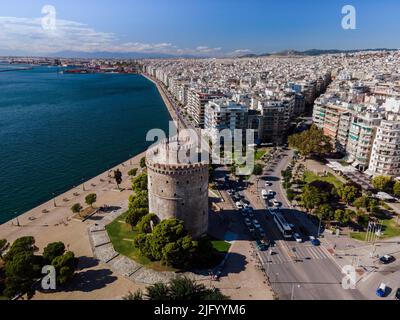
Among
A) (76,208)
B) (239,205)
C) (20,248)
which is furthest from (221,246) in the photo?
(20,248)

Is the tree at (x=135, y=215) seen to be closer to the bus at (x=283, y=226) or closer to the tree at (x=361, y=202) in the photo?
the bus at (x=283, y=226)

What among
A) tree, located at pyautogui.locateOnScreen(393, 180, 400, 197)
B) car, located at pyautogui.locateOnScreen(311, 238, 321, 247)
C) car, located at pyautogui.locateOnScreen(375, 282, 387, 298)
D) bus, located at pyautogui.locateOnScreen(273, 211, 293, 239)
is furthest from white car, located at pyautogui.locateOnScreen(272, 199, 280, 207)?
car, located at pyautogui.locateOnScreen(375, 282, 387, 298)

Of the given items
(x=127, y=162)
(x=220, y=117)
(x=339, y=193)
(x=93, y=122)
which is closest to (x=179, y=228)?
(x=339, y=193)

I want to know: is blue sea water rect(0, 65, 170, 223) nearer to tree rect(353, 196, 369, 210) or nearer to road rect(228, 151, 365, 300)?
road rect(228, 151, 365, 300)

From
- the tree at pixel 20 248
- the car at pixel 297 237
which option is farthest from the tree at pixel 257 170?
the tree at pixel 20 248

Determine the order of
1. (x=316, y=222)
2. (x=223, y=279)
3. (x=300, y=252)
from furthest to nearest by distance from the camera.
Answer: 1. (x=316, y=222)
2. (x=300, y=252)
3. (x=223, y=279)
